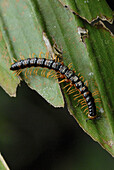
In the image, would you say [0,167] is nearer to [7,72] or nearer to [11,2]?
[7,72]

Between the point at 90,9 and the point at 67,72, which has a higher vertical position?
the point at 90,9

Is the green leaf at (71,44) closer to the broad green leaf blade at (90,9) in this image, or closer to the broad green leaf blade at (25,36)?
the broad green leaf blade at (25,36)

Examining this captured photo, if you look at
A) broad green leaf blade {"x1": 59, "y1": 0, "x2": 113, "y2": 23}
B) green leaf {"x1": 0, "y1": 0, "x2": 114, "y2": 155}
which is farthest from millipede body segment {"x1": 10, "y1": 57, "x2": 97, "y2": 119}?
broad green leaf blade {"x1": 59, "y1": 0, "x2": 113, "y2": 23}

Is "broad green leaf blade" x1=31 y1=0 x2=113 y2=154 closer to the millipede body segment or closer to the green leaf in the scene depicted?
the green leaf

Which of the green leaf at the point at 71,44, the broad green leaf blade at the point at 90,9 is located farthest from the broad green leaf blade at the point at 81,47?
the broad green leaf blade at the point at 90,9

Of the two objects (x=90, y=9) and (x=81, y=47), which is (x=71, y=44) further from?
(x=90, y=9)

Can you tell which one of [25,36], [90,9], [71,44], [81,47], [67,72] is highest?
[25,36]

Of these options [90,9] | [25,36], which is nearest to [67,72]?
[25,36]

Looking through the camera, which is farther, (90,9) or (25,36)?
→ (25,36)

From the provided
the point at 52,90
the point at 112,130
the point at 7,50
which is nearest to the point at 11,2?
the point at 7,50
